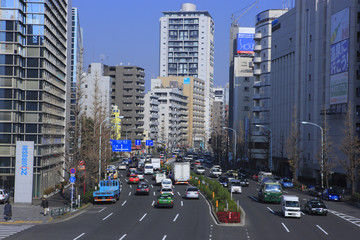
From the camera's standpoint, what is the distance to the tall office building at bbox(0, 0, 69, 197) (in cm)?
5312

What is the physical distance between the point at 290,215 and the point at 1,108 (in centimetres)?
3449

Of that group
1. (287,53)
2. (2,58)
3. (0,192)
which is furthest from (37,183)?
(287,53)

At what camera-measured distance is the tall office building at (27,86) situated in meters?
53.1

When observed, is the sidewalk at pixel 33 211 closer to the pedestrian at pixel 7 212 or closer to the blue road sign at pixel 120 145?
the pedestrian at pixel 7 212

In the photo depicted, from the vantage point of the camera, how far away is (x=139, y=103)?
161750mm

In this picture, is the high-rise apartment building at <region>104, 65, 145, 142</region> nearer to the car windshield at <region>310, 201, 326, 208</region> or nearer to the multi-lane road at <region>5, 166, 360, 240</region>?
the multi-lane road at <region>5, 166, 360, 240</region>

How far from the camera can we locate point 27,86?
183 ft

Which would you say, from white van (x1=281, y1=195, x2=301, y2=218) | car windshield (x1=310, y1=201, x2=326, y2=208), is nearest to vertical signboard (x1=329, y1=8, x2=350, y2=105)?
car windshield (x1=310, y1=201, x2=326, y2=208)

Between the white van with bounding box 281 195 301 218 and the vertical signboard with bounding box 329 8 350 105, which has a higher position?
the vertical signboard with bounding box 329 8 350 105

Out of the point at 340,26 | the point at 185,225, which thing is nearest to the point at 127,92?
the point at 340,26

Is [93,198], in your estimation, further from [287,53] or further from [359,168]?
[287,53]

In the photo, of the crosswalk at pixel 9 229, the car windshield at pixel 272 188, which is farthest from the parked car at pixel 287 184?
the crosswalk at pixel 9 229

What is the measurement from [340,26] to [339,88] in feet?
31.0

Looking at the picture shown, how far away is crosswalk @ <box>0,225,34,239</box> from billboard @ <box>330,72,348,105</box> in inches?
2028
